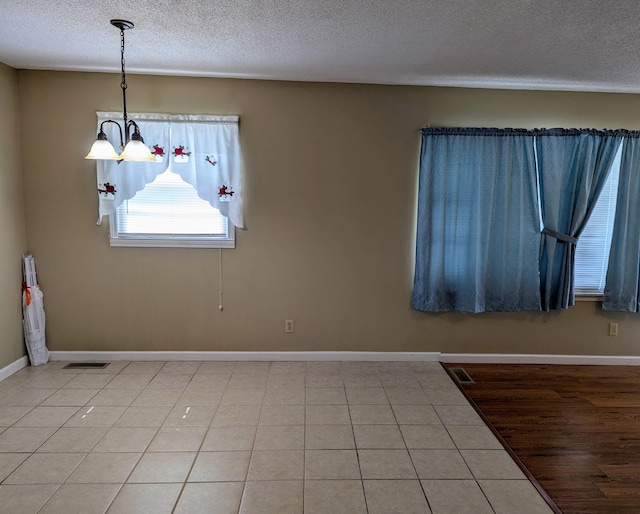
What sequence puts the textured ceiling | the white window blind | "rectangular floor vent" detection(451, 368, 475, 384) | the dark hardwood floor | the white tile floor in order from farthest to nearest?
the white window blind
"rectangular floor vent" detection(451, 368, 475, 384)
the textured ceiling
the dark hardwood floor
the white tile floor

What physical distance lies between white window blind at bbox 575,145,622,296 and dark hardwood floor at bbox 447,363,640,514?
0.78m

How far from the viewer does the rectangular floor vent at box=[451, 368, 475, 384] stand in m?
3.37

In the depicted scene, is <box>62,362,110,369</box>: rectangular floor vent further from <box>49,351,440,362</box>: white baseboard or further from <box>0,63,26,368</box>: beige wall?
<box>0,63,26,368</box>: beige wall

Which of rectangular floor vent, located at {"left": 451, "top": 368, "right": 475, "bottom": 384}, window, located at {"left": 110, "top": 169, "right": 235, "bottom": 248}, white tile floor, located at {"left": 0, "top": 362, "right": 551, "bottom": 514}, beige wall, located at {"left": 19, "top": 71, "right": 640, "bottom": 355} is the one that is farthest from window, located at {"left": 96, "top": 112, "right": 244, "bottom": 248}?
rectangular floor vent, located at {"left": 451, "top": 368, "right": 475, "bottom": 384}

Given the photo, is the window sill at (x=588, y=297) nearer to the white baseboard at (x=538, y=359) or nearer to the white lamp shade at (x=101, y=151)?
the white baseboard at (x=538, y=359)

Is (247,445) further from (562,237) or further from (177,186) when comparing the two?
(562,237)

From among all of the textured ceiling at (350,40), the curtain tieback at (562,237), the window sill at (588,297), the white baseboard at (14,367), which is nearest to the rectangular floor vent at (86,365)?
the white baseboard at (14,367)

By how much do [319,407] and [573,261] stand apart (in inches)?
102

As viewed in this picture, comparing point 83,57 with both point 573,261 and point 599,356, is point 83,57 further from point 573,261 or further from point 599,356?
point 599,356

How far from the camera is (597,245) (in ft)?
12.2

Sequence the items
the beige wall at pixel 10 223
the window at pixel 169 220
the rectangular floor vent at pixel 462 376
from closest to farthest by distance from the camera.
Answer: the beige wall at pixel 10 223 < the rectangular floor vent at pixel 462 376 < the window at pixel 169 220

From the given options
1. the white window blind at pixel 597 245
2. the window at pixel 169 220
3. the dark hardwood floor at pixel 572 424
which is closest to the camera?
the dark hardwood floor at pixel 572 424

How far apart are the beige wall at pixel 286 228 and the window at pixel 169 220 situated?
102 millimetres

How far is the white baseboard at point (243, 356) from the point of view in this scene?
142 inches
